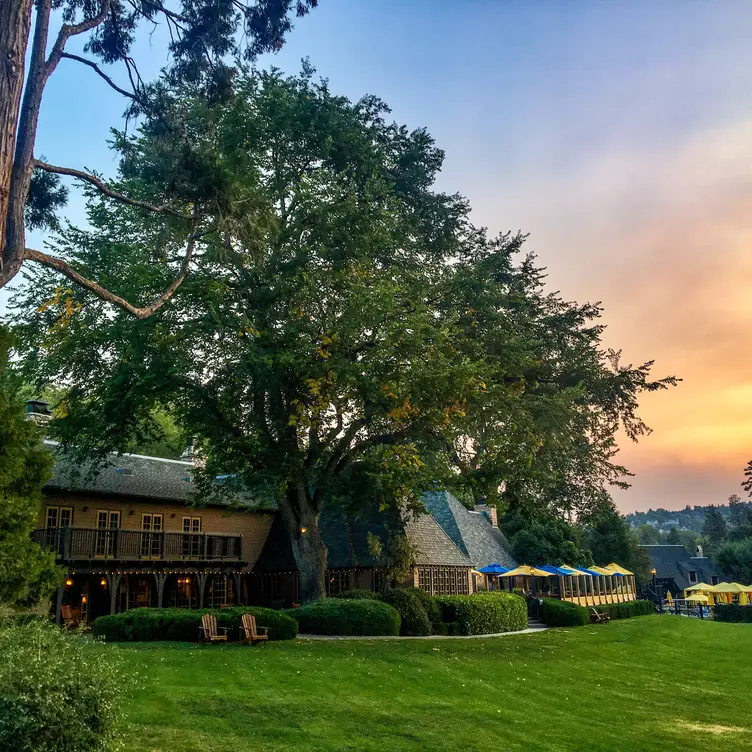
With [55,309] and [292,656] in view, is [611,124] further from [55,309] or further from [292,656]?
[55,309]

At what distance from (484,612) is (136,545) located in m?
15.5

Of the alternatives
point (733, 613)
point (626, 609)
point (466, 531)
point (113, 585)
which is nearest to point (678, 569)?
point (733, 613)

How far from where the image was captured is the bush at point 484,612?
93.9 feet

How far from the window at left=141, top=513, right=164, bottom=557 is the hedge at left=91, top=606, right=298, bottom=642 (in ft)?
29.3

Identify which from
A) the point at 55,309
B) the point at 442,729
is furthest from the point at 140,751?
the point at 55,309

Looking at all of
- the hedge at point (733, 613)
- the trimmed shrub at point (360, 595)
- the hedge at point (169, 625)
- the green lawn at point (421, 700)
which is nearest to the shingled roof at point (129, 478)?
the hedge at point (169, 625)

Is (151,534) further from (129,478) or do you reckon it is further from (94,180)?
(94,180)

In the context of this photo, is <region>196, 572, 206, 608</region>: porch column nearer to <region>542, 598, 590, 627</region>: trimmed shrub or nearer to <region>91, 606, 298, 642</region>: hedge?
<region>91, 606, 298, 642</region>: hedge

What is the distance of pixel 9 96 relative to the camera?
37.9ft

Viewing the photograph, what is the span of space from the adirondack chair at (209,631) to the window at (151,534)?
10.7 meters

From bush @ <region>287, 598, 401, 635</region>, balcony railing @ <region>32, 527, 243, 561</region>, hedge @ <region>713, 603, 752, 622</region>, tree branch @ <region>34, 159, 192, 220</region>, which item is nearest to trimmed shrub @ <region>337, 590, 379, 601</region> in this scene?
bush @ <region>287, 598, 401, 635</region>

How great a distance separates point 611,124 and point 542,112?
2114 millimetres

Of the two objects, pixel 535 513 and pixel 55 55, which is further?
pixel 535 513

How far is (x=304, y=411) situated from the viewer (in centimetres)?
2198
